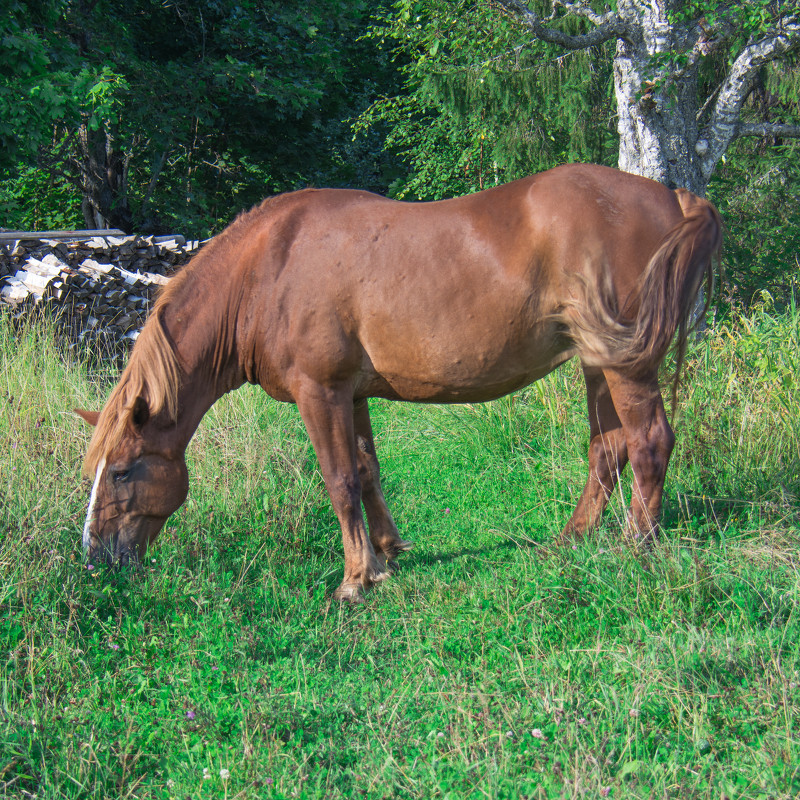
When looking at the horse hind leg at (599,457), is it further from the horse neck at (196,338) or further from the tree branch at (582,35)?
the tree branch at (582,35)

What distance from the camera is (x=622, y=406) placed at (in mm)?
3369

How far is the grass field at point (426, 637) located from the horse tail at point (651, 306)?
0.87m

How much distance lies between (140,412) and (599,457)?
7.65 feet

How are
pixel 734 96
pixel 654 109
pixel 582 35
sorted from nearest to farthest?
1. pixel 654 109
2. pixel 582 35
3. pixel 734 96

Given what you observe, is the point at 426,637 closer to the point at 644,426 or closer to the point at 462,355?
the point at 462,355

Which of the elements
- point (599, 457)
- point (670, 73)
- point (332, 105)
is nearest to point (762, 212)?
point (670, 73)

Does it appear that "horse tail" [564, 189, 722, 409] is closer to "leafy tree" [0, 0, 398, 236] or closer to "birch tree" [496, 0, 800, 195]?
"birch tree" [496, 0, 800, 195]

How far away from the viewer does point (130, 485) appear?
364 cm

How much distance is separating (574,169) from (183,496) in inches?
98.6

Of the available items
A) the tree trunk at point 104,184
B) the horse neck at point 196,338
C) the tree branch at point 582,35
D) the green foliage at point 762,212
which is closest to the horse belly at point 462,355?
the horse neck at point 196,338

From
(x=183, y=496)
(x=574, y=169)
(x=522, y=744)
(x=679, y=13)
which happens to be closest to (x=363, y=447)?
(x=183, y=496)

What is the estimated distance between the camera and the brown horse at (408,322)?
3236mm

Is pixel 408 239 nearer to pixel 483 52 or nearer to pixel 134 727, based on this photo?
pixel 134 727

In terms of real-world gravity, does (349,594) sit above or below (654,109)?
below
